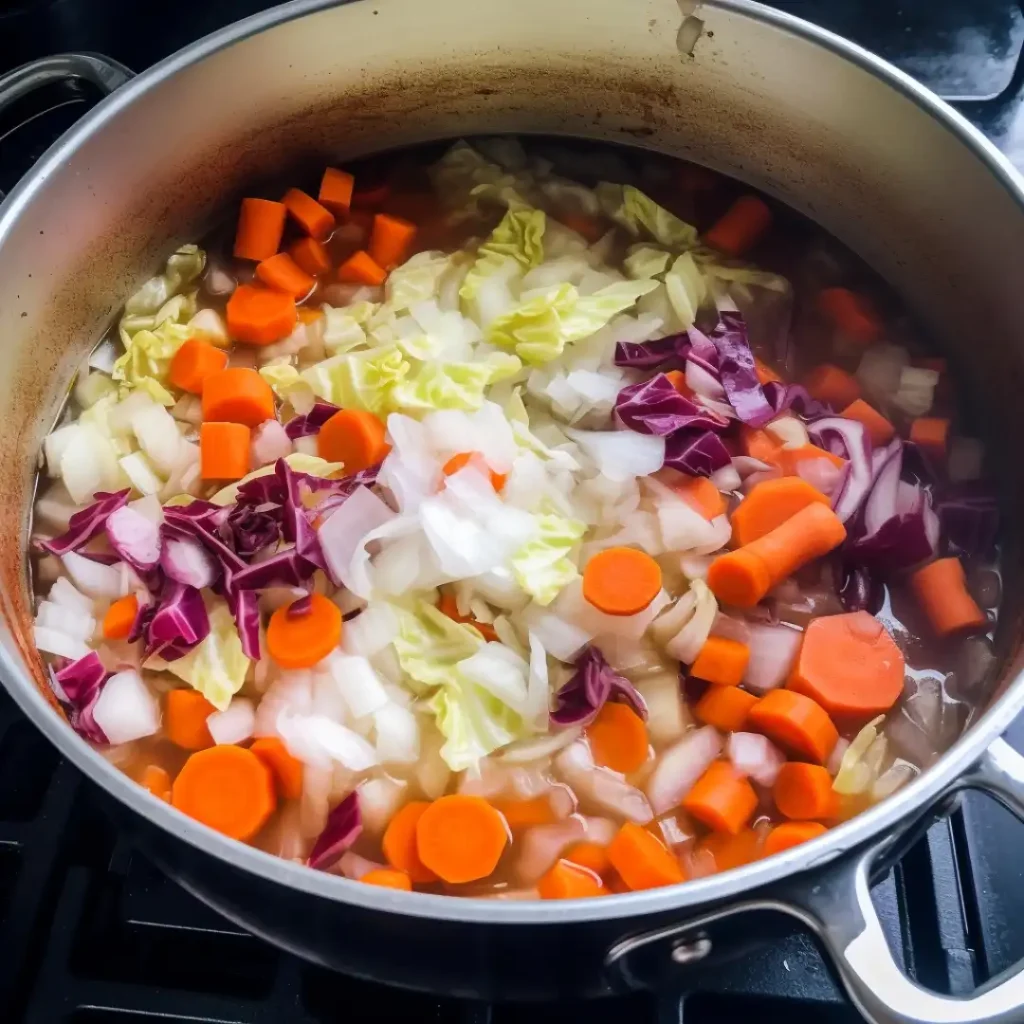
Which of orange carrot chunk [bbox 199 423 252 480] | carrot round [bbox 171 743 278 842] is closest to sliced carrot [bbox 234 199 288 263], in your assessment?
orange carrot chunk [bbox 199 423 252 480]

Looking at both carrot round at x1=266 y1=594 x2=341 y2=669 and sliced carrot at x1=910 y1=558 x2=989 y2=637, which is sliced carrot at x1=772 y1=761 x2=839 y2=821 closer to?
sliced carrot at x1=910 y1=558 x2=989 y2=637

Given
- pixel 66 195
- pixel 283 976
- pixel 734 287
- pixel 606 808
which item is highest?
pixel 66 195

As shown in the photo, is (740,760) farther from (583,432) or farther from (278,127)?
(278,127)

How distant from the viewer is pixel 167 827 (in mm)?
1115

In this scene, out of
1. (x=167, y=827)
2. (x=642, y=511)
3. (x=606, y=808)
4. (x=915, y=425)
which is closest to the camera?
(x=167, y=827)

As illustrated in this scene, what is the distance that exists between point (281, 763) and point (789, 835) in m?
0.75

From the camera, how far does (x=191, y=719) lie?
1.56 metres

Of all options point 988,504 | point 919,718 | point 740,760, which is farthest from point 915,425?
point 740,760

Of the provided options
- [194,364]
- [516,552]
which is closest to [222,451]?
[194,364]

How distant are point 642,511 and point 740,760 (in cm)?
44

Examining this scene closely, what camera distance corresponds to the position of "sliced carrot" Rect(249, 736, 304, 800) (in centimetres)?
151

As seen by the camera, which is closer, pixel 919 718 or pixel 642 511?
pixel 919 718

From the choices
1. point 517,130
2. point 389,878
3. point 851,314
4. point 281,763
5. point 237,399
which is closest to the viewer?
point 389,878

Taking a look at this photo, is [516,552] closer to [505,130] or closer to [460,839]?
[460,839]
